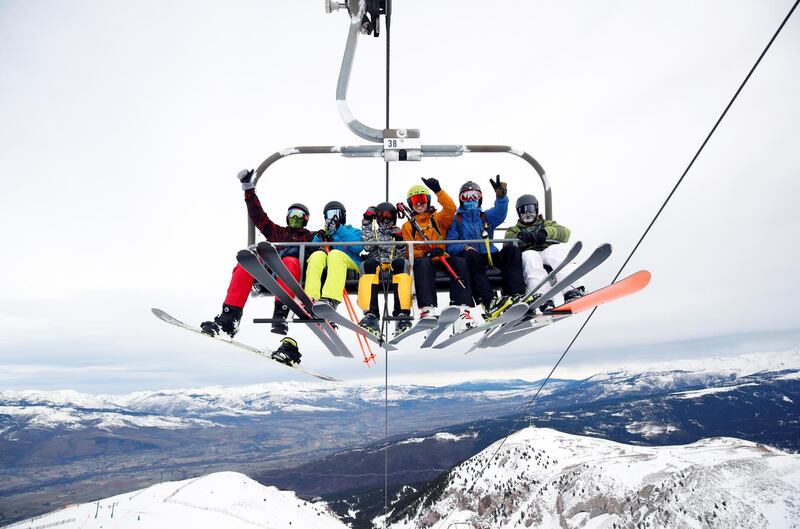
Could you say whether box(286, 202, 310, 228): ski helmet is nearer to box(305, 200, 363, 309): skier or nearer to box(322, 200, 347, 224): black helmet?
box(322, 200, 347, 224): black helmet

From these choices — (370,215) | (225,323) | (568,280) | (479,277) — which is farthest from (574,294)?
(225,323)

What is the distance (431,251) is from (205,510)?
154712 mm

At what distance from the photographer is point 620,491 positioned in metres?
125

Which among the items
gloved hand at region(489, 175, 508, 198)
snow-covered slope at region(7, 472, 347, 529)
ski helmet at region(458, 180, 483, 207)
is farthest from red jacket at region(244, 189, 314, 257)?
snow-covered slope at region(7, 472, 347, 529)

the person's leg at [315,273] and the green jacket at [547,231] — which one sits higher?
the green jacket at [547,231]

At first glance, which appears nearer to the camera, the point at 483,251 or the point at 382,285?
the point at 382,285

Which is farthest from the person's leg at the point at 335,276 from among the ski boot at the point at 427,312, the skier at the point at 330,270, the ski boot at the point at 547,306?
the ski boot at the point at 547,306

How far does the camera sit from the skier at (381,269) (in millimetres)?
5688

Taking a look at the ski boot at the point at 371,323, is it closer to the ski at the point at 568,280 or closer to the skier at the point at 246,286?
the skier at the point at 246,286

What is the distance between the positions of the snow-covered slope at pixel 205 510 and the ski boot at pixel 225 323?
5269 inches

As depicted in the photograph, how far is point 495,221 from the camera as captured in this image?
659cm

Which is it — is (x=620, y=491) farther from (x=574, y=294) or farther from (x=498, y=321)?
(x=498, y=321)

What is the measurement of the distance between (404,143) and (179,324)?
3405 mm

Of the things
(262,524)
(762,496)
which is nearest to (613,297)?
(262,524)
